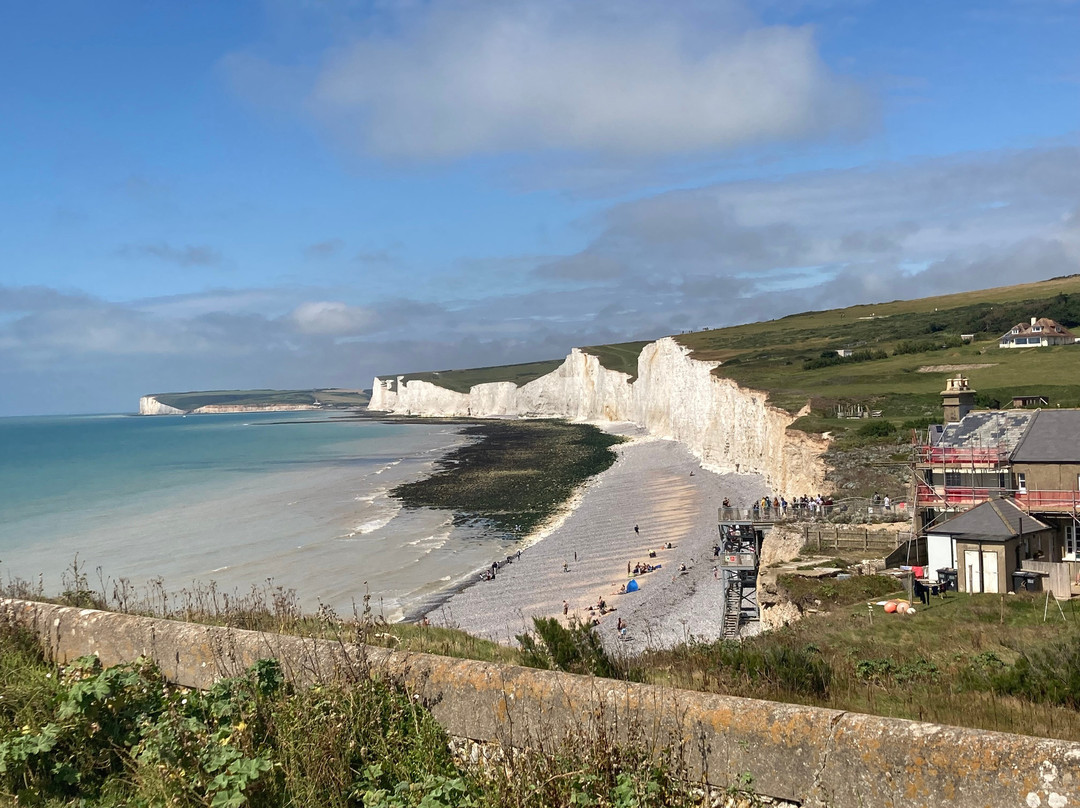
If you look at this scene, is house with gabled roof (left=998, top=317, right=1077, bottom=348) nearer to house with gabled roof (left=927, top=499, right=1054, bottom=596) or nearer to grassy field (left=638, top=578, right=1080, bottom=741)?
house with gabled roof (left=927, top=499, right=1054, bottom=596)

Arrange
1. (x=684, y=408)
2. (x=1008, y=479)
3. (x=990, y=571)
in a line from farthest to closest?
(x=684, y=408) → (x=1008, y=479) → (x=990, y=571)

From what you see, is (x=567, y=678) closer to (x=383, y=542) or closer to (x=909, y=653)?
(x=909, y=653)

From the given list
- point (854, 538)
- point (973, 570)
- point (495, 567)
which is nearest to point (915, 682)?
point (973, 570)

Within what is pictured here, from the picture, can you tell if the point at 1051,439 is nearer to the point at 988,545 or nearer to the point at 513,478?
the point at 988,545

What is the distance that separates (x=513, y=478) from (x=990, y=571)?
51499mm

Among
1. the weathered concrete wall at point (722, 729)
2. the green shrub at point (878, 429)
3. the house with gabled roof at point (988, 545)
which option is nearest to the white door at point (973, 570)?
the house with gabled roof at point (988, 545)

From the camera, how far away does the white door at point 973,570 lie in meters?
17.6

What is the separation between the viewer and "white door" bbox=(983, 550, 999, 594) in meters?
17.5

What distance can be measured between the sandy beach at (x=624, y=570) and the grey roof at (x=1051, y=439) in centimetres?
1077

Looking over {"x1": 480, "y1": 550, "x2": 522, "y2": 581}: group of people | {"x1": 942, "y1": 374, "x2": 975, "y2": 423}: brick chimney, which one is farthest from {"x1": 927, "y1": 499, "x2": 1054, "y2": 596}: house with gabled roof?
{"x1": 480, "y1": 550, "x2": 522, "y2": 581}: group of people

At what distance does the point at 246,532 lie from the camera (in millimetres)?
44562

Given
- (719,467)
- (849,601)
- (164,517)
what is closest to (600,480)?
(719,467)

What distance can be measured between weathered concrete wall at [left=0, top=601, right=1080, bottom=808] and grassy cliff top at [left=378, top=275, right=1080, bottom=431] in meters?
40.0

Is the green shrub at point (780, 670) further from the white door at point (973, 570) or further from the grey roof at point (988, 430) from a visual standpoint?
the grey roof at point (988, 430)
